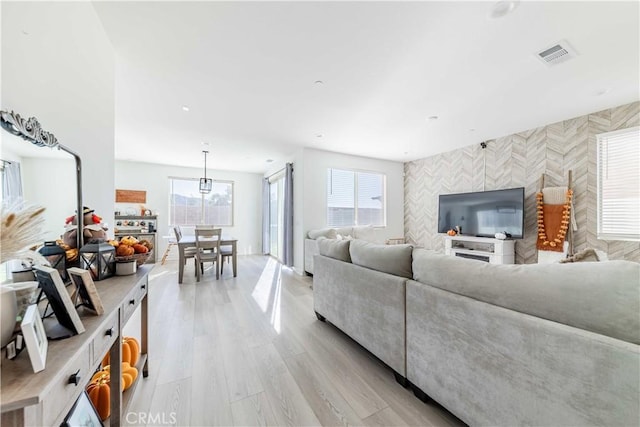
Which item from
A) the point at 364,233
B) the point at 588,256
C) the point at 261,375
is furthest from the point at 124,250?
the point at 364,233

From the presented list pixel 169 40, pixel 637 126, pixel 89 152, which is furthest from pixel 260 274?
pixel 637 126

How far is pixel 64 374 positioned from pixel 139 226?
6.22 meters

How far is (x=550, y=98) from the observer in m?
2.81

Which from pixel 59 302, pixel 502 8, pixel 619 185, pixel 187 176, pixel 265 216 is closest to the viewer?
pixel 59 302

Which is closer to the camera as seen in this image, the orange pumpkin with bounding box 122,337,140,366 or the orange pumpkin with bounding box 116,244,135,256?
the orange pumpkin with bounding box 116,244,135,256

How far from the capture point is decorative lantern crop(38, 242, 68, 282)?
105 centimetres

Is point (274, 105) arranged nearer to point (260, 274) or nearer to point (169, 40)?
point (169, 40)

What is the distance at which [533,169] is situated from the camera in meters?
3.84

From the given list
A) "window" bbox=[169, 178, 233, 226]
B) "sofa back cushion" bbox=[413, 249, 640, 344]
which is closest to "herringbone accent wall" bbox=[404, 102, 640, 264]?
"sofa back cushion" bbox=[413, 249, 640, 344]

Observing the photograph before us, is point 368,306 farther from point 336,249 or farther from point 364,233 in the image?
point 364,233

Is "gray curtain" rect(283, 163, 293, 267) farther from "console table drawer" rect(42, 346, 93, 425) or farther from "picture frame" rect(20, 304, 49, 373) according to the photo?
"picture frame" rect(20, 304, 49, 373)

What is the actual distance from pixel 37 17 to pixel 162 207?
5945mm

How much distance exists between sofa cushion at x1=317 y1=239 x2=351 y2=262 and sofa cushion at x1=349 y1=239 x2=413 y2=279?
0.12m

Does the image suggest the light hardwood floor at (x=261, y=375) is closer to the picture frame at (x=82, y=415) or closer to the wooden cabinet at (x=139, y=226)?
the picture frame at (x=82, y=415)
